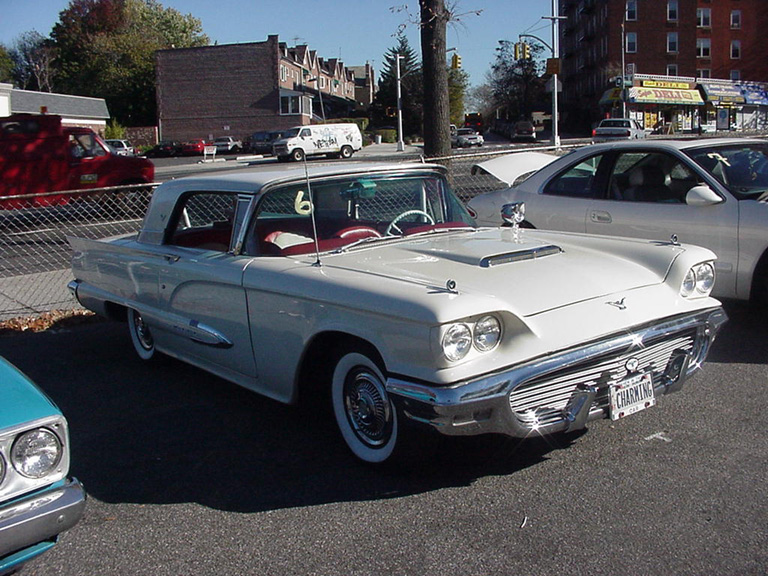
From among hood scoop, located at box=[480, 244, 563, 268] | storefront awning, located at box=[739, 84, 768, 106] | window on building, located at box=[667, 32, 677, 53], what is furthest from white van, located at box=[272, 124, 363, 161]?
hood scoop, located at box=[480, 244, 563, 268]

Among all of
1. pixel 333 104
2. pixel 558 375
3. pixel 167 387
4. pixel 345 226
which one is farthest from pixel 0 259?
pixel 333 104

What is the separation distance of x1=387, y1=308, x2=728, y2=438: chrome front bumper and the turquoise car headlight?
308 mm

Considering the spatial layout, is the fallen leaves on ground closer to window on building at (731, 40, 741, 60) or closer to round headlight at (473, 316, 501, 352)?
round headlight at (473, 316, 501, 352)

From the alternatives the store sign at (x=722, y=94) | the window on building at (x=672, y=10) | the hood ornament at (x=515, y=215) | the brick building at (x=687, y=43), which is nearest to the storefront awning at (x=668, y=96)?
the brick building at (x=687, y=43)

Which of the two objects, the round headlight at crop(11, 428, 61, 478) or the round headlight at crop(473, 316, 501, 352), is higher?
the round headlight at crop(473, 316, 501, 352)

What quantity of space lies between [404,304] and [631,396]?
1.16 m

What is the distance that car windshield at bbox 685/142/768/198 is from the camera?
613 cm

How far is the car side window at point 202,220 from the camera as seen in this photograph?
500 centimetres

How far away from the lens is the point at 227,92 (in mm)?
65688

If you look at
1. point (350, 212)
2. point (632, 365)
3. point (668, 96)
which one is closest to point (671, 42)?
point (668, 96)

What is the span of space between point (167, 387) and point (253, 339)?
57.2 inches

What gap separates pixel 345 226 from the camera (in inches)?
184

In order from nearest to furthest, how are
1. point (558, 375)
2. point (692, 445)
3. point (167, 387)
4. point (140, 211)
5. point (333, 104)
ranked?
1. point (558, 375)
2. point (692, 445)
3. point (167, 387)
4. point (140, 211)
5. point (333, 104)

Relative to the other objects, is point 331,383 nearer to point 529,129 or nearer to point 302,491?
point 302,491
